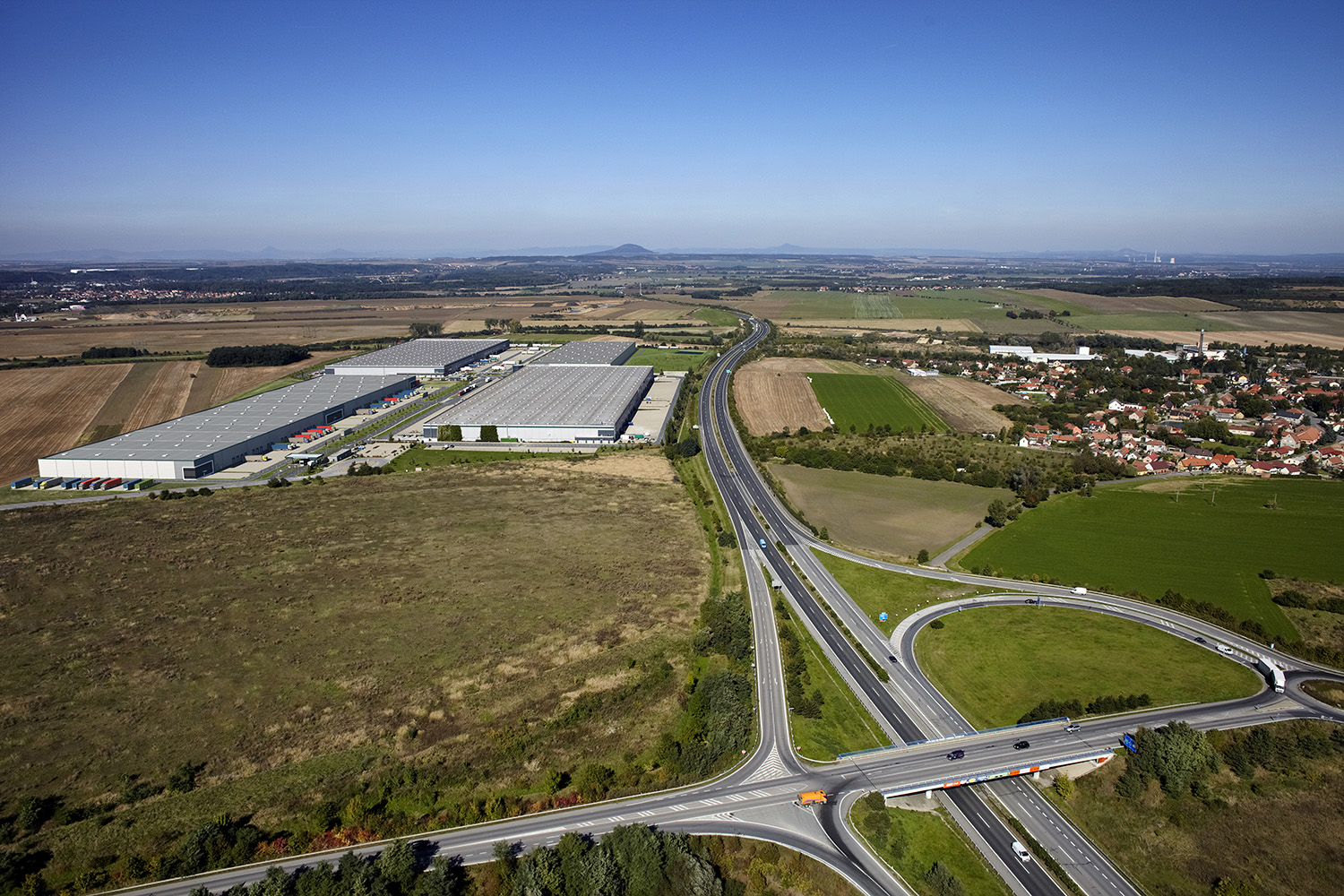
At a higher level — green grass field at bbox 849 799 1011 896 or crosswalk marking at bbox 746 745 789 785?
crosswalk marking at bbox 746 745 789 785

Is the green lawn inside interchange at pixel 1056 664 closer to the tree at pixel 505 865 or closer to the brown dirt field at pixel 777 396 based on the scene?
the tree at pixel 505 865

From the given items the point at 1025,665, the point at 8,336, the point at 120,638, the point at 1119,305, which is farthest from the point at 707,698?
the point at 1119,305

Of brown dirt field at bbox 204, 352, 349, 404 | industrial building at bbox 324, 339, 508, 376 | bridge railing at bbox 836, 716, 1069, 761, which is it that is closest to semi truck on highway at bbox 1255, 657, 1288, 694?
bridge railing at bbox 836, 716, 1069, 761

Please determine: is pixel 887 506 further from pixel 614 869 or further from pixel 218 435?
pixel 218 435

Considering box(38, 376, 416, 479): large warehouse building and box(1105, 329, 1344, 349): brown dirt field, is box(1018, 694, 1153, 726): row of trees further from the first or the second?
box(1105, 329, 1344, 349): brown dirt field

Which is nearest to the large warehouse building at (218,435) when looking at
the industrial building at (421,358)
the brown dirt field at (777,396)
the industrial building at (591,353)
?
the industrial building at (421,358)

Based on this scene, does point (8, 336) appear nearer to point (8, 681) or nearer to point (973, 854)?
point (8, 681)

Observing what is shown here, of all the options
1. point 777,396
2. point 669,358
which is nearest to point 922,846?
point 777,396

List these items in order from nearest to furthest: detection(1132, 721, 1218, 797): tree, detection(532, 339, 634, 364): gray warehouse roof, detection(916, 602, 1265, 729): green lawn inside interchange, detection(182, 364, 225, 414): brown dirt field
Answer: detection(1132, 721, 1218, 797): tree, detection(916, 602, 1265, 729): green lawn inside interchange, detection(182, 364, 225, 414): brown dirt field, detection(532, 339, 634, 364): gray warehouse roof
